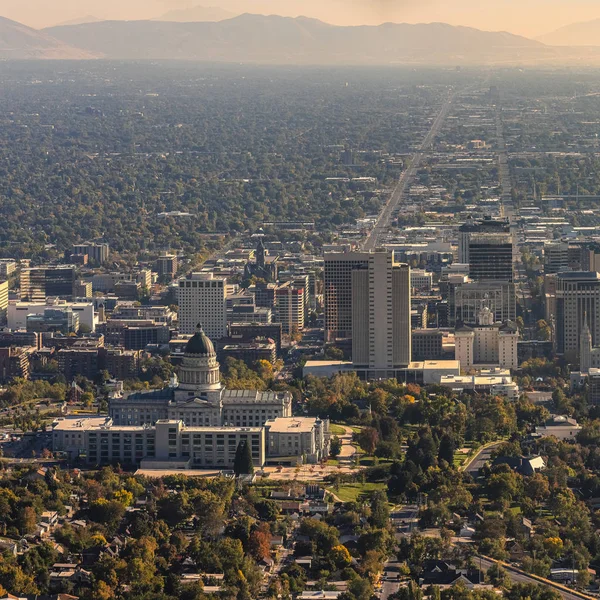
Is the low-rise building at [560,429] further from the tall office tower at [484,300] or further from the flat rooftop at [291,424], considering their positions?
the tall office tower at [484,300]

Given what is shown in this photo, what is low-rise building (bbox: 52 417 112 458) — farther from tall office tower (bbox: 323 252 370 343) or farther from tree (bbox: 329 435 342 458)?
tall office tower (bbox: 323 252 370 343)

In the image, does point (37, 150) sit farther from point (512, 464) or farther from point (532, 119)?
point (512, 464)

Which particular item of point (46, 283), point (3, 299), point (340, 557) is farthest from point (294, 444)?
point (46, 283)

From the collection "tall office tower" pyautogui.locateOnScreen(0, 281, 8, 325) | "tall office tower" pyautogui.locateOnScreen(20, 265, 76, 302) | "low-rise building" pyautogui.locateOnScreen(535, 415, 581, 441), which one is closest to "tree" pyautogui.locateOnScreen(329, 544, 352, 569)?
"low-rise building" pyautogui.locateOnScreen(535, 415, 581, 441)

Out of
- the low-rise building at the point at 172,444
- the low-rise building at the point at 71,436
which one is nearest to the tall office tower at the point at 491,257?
the low-rise building at the point at 71,436

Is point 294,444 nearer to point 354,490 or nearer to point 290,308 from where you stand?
point 354,490

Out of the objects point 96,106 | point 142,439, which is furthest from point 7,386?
point 96,106

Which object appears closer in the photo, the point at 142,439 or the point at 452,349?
the point at 142,439
